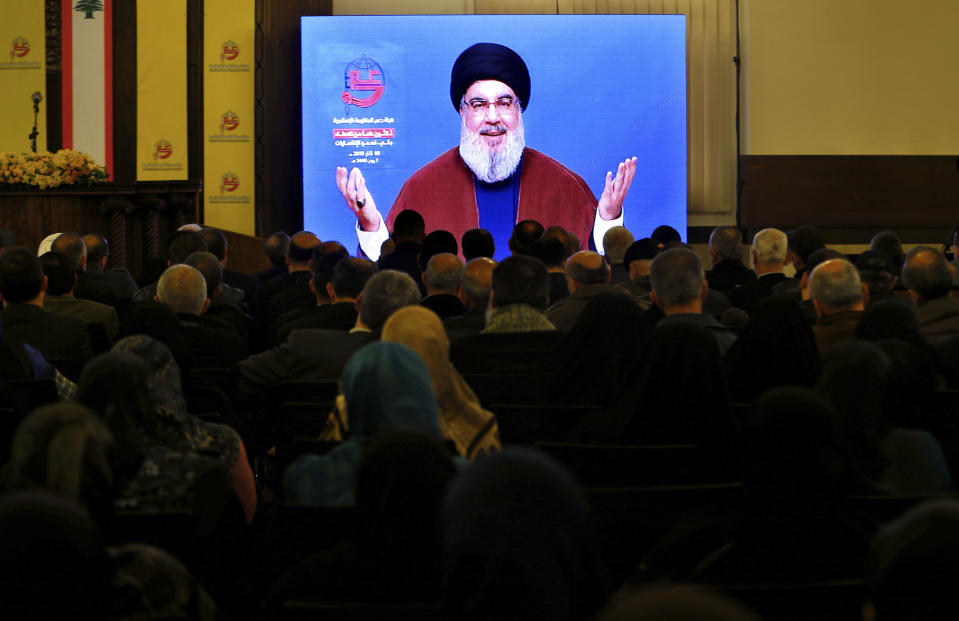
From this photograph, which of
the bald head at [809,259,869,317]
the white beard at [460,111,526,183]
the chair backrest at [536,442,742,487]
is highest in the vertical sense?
the white beard at [460,111,526,183]

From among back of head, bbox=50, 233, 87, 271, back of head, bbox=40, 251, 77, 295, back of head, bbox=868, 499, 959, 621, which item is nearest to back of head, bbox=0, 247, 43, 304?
back of head, bbox=40, 251, 77, 295

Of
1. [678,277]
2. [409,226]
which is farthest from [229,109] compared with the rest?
[678,277]

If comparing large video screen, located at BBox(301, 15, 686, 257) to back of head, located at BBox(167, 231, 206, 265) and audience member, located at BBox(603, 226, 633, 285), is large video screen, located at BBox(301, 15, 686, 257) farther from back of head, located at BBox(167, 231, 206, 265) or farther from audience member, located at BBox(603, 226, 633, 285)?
back of head, located at BBox(167, 231, 206, 265)

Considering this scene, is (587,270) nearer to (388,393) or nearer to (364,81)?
(388,393)

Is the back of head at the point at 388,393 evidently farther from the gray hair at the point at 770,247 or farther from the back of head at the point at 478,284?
the gray hair at the point at 770,247

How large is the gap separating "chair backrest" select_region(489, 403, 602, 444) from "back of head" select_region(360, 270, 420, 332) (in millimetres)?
752

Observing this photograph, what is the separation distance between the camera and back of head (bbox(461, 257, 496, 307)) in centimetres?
470

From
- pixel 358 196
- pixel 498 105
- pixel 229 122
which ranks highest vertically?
pixel 498 105

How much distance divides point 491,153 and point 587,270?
559cm

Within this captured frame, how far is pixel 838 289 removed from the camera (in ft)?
13.6

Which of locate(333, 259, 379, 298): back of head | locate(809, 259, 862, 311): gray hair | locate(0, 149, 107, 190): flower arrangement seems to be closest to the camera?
locate(809, 259, 862, 311): gray hair

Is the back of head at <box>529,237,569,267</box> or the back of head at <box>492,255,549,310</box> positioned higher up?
the back of head at <box>529,237,569,267</box>

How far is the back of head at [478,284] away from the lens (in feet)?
15.4

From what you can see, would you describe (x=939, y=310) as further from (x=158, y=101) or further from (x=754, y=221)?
(x=158, y=101)
